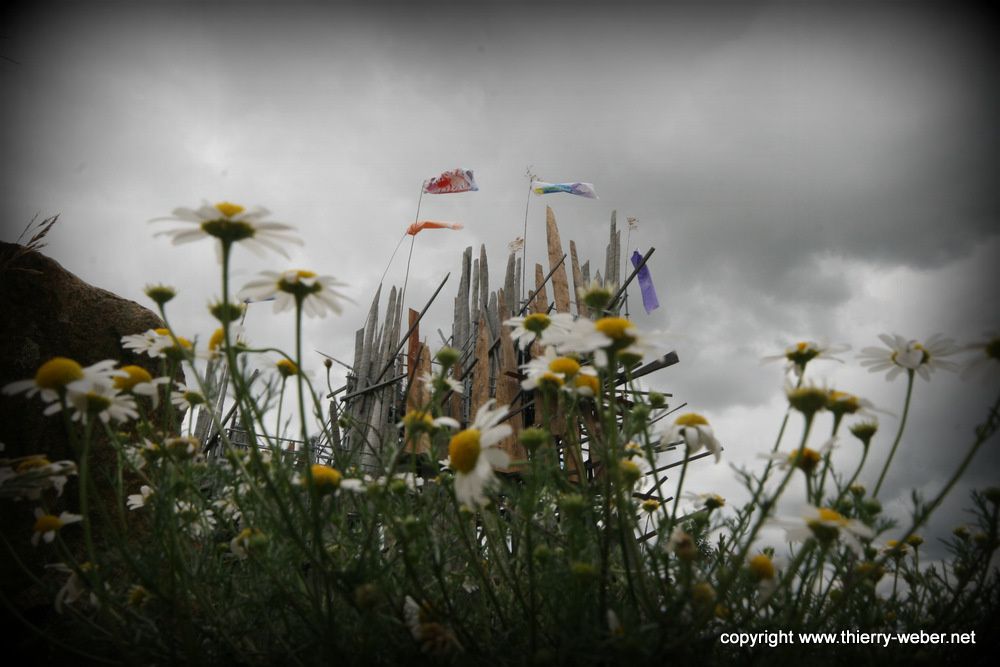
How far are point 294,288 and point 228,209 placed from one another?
0.22 metres

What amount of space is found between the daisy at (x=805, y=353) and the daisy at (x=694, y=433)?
0.27 meters

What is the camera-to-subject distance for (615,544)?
72.3 inches

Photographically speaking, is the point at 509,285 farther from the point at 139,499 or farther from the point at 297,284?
the point at 297,284

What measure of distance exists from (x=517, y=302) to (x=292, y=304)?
5.69 m

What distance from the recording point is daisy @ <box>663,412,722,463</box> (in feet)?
4.81

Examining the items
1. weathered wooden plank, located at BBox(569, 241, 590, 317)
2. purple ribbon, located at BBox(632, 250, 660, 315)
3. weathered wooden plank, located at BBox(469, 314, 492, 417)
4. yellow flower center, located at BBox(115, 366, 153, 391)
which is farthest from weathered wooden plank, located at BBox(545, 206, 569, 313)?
yellow flower center, located at BBox(115, 366, 153, 391)

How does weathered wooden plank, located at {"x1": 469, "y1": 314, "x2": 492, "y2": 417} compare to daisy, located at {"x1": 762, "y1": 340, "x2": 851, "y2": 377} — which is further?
weathered wooden plank, located at {"x1": 469, "y1": 314, "x2": 492, "y2": 417}

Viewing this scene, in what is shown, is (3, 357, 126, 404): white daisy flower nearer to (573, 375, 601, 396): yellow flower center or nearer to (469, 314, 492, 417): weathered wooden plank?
(573, 375, 601, 396): yellow flower center

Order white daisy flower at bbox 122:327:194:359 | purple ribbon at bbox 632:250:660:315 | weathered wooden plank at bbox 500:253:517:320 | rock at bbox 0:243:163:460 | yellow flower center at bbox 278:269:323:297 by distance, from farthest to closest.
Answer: purple ribbon at bbox 632:250:660:315, weathered wooden plank at bbox 500:253:517:320, rock at bbox 0:243:163:460, white daisy flower at bbox 122:327:194:359, yellow flower center at bbox 278:269:323:297

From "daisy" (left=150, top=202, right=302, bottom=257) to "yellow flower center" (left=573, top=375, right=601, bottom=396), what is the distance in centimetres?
78

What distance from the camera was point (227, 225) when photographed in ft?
3.73

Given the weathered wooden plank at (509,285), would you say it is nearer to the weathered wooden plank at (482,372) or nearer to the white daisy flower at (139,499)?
the weathered wooden plank at (482,372)

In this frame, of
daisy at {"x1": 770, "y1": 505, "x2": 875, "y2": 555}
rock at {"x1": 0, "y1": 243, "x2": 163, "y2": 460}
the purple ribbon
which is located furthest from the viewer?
the purple ribbon

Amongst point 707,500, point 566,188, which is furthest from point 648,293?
point 707,500
